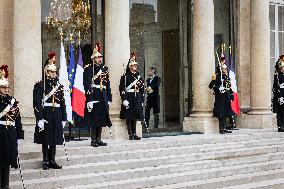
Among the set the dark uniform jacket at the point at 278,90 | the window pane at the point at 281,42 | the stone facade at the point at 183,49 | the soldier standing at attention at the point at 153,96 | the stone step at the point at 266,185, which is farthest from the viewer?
the window pane at the point at 281,42

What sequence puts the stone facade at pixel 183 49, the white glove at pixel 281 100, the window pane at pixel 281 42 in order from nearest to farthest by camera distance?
the stone facade at pixel 183 49, the white glove at pixel 281 100, the window pane at pixel 281 42

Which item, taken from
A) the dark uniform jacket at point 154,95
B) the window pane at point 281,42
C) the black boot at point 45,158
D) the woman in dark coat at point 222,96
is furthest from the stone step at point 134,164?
the window pane at point 281,42

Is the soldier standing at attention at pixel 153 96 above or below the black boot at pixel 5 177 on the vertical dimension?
Result: above

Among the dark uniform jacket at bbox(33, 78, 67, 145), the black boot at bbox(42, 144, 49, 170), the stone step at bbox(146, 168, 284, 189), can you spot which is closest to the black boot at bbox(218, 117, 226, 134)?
the stone step at bbox(146, 168, 284, 189)

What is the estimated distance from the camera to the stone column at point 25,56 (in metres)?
11.5

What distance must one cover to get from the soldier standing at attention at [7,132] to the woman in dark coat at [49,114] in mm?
843

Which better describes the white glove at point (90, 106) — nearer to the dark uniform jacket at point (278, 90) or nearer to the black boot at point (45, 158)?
the black boot at point (45, 158)

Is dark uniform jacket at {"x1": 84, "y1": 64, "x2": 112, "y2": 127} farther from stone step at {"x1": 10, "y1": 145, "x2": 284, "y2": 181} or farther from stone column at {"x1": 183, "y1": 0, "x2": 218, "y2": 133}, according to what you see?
stone column at {"x1": 183, "y1": 0, "x2": 218, "y2": 133}

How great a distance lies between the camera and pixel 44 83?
9.77m

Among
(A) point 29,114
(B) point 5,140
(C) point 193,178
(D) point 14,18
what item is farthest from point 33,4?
(C) point 193,178

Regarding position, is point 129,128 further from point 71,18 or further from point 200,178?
point 71,18

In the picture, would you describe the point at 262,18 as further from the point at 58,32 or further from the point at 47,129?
the point at 47,129

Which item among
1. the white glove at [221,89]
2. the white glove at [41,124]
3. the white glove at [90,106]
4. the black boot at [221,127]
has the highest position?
the white glove at [221,89]

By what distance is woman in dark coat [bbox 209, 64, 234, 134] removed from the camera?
1520 cm
